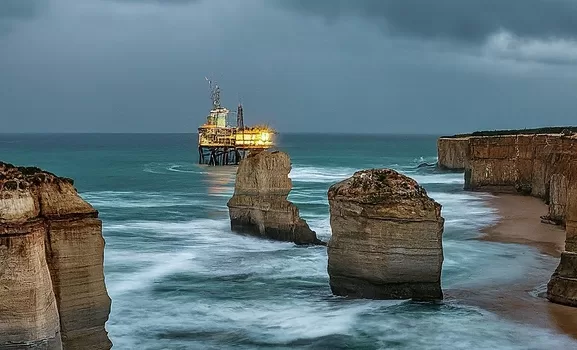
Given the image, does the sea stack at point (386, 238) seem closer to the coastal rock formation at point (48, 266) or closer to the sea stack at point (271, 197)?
the coastal rock formation at point (48, 266)

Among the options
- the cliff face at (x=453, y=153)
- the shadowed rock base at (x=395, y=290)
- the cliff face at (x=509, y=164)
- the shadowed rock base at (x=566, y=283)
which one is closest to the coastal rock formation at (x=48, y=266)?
the shadowed rock base at (x=395, y=290)

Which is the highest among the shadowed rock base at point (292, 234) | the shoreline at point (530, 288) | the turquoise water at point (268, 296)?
the shadowed rock base at point (292, 234)

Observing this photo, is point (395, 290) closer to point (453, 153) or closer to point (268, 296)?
point (268, 296)

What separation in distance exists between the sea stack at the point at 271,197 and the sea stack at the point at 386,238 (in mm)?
8432

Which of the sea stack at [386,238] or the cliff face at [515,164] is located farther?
the cliff face at [515,164]

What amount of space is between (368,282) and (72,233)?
7924 millimetres

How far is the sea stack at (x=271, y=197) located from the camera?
986 inches

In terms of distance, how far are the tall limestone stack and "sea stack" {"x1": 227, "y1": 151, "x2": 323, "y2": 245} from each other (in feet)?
33.0

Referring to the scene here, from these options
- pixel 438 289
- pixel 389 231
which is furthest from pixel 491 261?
pixel 389 231

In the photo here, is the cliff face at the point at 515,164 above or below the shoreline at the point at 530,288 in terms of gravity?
above

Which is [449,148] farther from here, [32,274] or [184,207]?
[32,274]

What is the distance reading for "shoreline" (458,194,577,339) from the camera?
15.2m

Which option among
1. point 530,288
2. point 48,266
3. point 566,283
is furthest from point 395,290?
point 48,266

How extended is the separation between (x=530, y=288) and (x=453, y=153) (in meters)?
53.0
